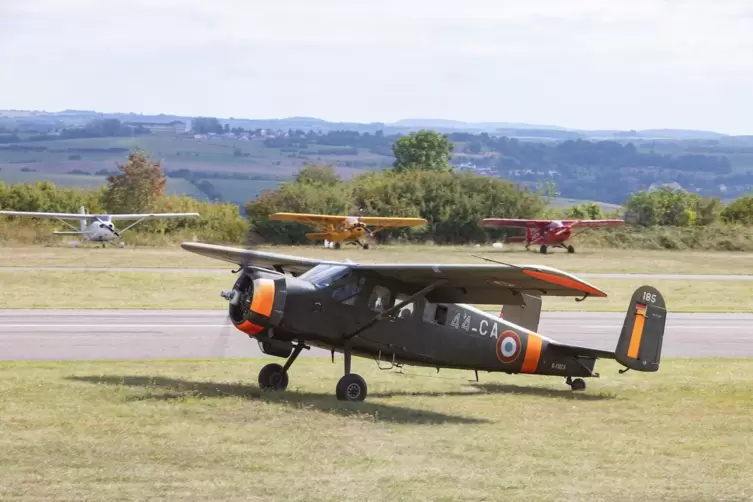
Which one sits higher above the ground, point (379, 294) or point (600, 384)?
point (379, 294)

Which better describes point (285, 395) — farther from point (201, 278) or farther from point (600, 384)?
point (201, 278)

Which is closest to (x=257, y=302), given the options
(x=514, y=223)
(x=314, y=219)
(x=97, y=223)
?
(x=97, y=223)

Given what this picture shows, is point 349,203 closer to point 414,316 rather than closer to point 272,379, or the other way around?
point 272,379

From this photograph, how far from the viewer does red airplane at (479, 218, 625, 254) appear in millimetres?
62188

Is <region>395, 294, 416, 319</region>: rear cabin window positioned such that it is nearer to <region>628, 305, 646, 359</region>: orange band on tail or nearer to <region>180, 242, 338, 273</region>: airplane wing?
<region>180, 242, 338, 273</region>: airplane wing

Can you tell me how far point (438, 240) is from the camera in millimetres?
67938

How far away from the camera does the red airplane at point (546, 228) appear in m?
62.2

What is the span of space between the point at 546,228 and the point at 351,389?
48.6 metres

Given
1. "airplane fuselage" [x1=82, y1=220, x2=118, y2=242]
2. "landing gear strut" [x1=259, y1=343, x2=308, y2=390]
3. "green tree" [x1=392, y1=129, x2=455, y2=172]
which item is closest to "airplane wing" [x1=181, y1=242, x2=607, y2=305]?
"landing gear strut" [x1=259, y1=343, x2=308, y2=390]

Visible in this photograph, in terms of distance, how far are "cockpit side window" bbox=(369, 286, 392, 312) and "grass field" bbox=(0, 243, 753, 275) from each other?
29.8m

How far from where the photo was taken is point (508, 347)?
16422 millimetres

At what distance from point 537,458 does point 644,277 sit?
1354 inches

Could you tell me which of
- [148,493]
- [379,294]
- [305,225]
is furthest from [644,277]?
[148,493]

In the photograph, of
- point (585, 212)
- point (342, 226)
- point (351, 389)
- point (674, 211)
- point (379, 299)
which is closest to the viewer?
point (351, 389)
